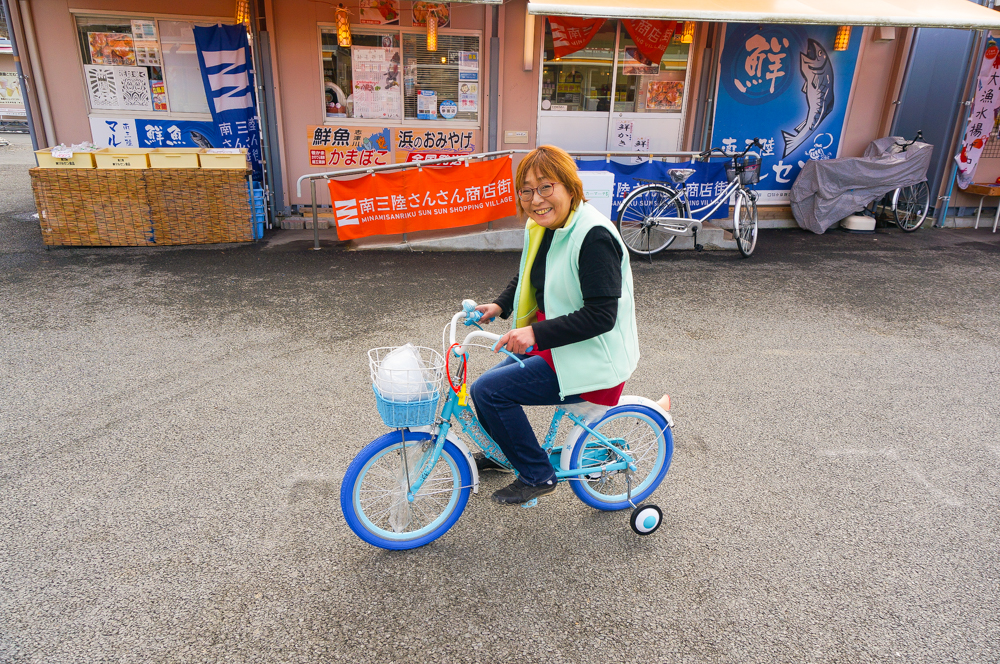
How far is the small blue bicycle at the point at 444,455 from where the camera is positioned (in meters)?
2.57

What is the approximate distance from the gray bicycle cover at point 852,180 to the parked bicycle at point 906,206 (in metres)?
0.22

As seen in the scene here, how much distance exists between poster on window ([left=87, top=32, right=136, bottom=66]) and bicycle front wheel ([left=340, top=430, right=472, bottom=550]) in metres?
9.11

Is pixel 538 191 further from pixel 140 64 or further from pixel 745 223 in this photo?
pixel 140 64

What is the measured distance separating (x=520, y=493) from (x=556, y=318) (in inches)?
38.2

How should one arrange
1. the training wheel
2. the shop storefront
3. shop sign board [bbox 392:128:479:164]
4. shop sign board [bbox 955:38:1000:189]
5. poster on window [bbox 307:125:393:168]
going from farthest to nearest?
shop sign board [bbox 955:38:1000:189]
shop sign board [bbox 392:128:479:164]
poster on window [bbox 307:125:393:168]
the shop storefront
the training wheel

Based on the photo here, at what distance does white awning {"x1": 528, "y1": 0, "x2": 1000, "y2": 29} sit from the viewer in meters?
7.95

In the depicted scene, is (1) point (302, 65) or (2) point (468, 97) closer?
(1) point (302, 65)

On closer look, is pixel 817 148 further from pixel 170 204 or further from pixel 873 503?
pixel 170 204

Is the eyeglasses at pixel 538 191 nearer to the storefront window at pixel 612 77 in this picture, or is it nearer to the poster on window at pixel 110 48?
the storefront window at pixel 612 77

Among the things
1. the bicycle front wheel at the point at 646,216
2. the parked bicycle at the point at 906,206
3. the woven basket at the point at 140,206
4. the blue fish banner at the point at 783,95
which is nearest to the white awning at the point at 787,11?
the blue fish banner at the point at 783,95

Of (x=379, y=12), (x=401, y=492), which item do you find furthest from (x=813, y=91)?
(x=401, y=492)

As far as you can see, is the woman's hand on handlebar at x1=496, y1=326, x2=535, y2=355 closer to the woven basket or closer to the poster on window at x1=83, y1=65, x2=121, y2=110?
the woven basket

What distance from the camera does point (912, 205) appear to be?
10398 millimetres

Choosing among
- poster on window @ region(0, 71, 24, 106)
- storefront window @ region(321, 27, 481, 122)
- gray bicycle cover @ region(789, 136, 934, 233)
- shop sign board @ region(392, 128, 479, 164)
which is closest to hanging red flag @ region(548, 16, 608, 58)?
storefront window @ region(321, 27, 481, 122)
